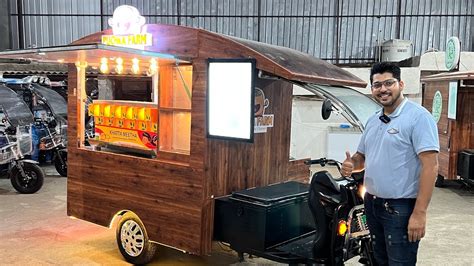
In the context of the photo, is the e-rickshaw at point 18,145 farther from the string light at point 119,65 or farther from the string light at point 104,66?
the string light at point 119,65

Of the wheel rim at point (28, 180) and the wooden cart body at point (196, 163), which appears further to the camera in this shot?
the wheel rim at point (28, 180)

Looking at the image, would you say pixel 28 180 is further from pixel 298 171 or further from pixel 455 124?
pixel 455 124

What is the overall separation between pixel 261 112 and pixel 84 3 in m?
9.25

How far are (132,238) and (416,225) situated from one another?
2.67m

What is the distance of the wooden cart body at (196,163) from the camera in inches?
145

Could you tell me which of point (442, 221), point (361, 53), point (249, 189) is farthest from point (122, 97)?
point (361, 53)

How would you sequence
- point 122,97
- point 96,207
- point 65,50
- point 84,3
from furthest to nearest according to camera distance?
1. point 84,3
2. point 122,97
3. point 96,207
4. point 65,50

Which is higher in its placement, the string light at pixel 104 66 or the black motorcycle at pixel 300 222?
the string light at pixel 104 66

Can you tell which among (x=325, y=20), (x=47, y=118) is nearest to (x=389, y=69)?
(x=47, y=118)

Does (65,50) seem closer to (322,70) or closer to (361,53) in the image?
(322,70)

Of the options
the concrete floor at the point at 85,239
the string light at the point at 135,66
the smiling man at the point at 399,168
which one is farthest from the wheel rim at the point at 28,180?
the smiling man at the point at 399,168

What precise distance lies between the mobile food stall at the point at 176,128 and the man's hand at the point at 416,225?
4.29 feet

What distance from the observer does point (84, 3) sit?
11.8 meters

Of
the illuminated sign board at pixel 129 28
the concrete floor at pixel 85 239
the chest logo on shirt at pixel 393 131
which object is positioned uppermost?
the illuminated sign board at pixel 129 28
